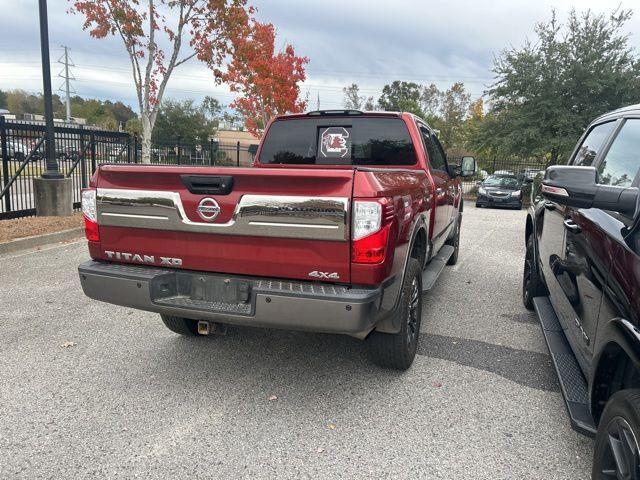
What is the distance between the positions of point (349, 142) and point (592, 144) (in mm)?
2079

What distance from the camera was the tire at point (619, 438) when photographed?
1.71 m

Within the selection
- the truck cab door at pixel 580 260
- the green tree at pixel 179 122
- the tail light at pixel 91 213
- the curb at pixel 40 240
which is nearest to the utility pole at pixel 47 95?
the curb at pixel 40 240

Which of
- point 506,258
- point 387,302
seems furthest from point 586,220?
point 506,258

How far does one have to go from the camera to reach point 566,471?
8.19 feet

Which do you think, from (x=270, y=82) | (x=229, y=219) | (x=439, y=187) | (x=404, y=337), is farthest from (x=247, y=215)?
(x=270, y=82)

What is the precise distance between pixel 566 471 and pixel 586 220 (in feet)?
4.48

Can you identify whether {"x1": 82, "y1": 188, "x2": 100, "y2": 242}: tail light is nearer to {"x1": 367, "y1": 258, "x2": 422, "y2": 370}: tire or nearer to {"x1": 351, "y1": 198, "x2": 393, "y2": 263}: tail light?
{"x1": 351, "y1": 198, "x2": 393, "y2": 263}: tail light

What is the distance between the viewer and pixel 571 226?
3.07m

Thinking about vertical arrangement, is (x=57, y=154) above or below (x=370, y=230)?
above

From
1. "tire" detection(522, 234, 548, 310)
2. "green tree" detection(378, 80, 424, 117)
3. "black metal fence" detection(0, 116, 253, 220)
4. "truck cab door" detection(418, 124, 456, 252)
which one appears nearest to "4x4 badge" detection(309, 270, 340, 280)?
"truck cab door" detection(418, 124, 456, 252)

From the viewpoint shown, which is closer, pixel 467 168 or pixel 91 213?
pixel 91 213

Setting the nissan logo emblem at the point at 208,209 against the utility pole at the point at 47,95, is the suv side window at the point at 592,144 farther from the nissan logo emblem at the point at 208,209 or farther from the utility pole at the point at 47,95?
the utility pole at the point at 47,95

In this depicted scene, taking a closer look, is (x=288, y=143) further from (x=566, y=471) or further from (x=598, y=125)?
(x=566, y=471)

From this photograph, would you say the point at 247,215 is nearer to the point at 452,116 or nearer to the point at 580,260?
the point at 580,260
